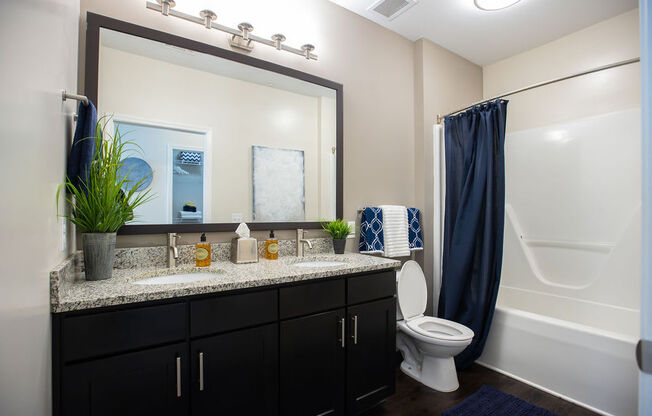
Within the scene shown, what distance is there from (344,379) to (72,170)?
5.23 feet

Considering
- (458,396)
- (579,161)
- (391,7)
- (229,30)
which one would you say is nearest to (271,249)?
(229,30)

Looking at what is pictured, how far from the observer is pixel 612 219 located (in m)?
2.46

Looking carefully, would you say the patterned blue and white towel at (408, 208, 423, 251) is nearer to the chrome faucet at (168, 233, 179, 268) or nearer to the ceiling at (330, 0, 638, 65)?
the ceiling at (330, 0, 638, 65)

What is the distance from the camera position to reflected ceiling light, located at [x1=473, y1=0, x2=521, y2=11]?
2256mm

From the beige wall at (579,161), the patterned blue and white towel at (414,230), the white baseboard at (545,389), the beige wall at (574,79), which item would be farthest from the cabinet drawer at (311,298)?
the beige wall at (574,79)

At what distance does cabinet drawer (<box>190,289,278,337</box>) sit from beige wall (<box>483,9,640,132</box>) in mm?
2993

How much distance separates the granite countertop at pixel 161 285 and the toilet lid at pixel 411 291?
0.49 metres

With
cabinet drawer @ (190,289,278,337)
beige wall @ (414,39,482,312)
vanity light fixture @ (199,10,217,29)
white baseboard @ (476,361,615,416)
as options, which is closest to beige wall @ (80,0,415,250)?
beige wall @ (414,39,482,312)

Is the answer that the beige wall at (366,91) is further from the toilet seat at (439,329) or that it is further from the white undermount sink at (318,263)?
the toilet seat at (439,329)

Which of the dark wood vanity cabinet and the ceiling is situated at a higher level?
the ceiling

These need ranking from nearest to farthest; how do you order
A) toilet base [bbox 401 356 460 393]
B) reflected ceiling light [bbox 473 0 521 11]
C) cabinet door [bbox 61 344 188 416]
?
cabinet door [bbox 61 344 188 416]
toilet base [bbox 401 356 460 393]
reflected ceiling light [bbox 473 0 521 11]

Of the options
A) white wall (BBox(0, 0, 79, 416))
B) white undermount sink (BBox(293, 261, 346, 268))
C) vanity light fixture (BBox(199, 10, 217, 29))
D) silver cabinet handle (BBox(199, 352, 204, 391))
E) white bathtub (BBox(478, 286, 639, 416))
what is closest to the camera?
white wall (BBox(0, 0, 79, 416))

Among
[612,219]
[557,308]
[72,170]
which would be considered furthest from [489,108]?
[72,170]

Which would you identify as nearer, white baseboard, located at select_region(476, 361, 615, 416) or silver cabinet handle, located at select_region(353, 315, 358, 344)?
silver cabinet handle, located at select_region(353, 315, 358, 344)
